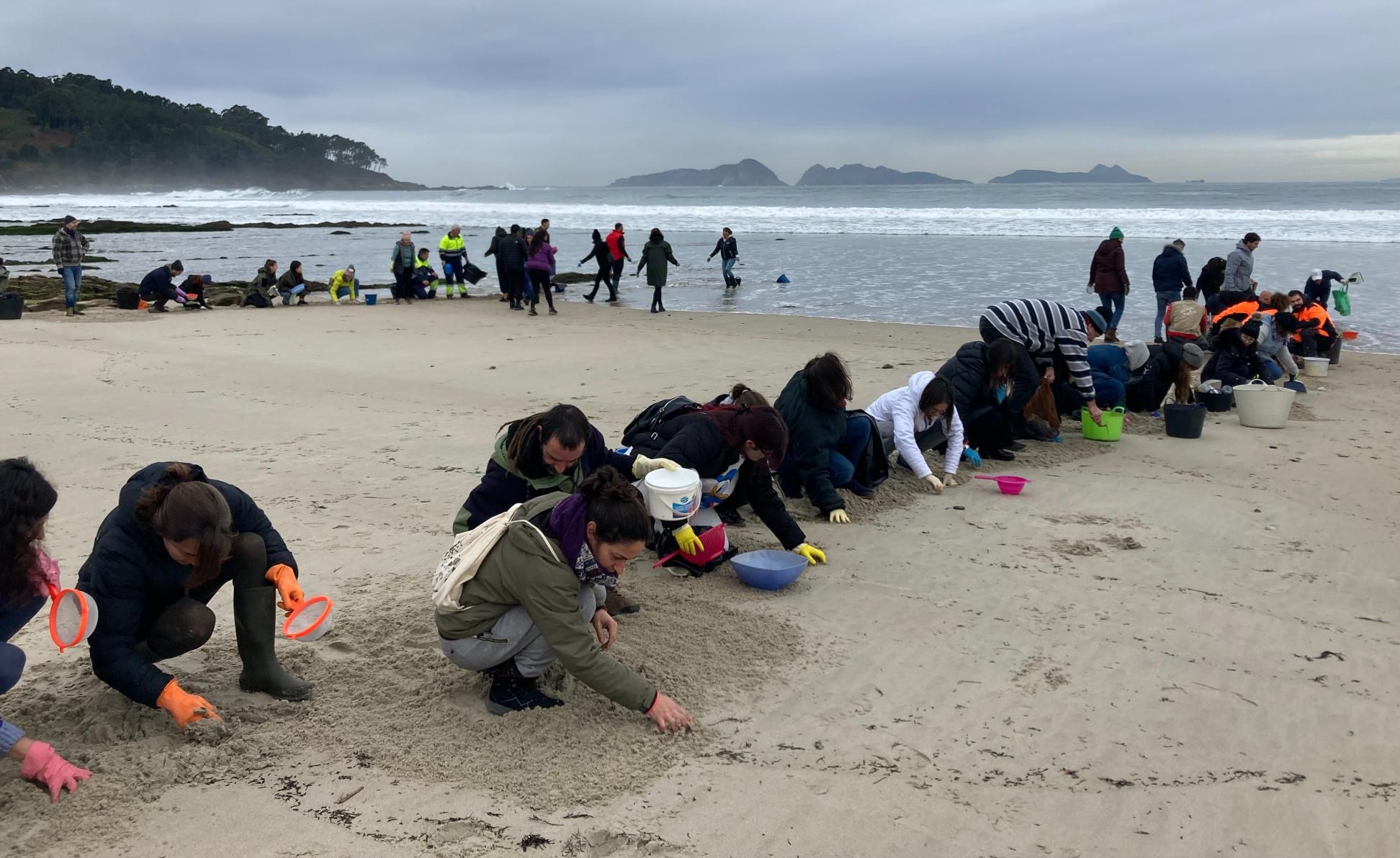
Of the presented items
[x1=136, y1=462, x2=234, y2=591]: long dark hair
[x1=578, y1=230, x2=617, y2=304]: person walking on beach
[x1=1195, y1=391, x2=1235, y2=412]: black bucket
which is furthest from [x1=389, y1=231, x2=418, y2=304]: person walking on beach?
[x1=136, y1=462, x2=234, y2=591]: long dark hair

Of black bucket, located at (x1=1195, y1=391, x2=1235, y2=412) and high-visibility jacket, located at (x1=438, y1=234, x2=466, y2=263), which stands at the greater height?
high-visibility jacket, located at (x1=438, y1=234, x2=466, y2=263)

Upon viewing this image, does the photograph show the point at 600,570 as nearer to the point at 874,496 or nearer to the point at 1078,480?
the point at 874,496

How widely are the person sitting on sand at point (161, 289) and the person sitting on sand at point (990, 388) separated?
12299 millimetres

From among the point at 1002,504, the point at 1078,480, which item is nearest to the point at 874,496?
the point at 1002,504

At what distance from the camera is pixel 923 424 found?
5895 mm

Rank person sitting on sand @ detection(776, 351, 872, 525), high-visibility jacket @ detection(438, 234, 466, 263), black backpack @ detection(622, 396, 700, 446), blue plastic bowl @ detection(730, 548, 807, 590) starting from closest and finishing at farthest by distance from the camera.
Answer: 1. blue plastic bowl @ detection(730, 548, 807, 590)
2. black backpack @ detection(622, 396, 700, 446)
3. person sitting on sand @ detection(776, 351, 872, 525)
4. high-visibility jacket @ detection(438, 234, 466, 263)

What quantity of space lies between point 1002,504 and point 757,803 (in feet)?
11.1

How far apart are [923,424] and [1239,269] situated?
7.71 meters

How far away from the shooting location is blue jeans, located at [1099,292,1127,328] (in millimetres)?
12359

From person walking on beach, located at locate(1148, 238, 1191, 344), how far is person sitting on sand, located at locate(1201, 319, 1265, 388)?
12.6ft

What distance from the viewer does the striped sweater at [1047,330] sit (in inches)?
265

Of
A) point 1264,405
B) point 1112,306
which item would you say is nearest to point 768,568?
point 1264,405

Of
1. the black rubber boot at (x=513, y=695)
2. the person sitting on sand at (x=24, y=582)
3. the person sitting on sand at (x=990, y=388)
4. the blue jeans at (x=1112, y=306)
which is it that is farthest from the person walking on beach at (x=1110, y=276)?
the person sitting on sand at (x=24, y=582)

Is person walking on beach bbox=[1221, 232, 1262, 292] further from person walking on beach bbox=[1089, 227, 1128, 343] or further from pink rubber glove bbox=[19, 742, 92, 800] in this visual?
pink rubber glove bbox=[19, 742, 92, 800]
